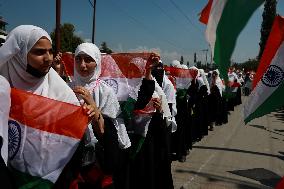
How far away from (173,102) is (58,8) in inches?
295

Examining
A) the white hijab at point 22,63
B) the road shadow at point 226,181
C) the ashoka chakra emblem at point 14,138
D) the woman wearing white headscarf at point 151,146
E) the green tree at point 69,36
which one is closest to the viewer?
the ashoka chakra emblem at point 14,138

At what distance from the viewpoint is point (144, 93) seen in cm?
391

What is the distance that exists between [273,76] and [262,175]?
11.2ft

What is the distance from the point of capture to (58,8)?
12.7 m

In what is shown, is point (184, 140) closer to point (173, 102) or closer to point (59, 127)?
point (173, 102)

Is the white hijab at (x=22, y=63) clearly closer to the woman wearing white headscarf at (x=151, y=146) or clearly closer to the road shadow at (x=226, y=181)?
the woman wearing white headscarf at (x=151, y=146)

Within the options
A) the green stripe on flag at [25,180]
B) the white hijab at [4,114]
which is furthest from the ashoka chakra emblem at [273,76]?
the white hijab at [4,114]

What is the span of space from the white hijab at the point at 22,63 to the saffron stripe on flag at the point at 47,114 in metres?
0.16

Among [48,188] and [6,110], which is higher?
[6,110]

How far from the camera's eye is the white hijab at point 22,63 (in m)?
2.23

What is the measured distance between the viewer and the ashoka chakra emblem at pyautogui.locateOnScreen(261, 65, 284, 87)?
3.37 metres

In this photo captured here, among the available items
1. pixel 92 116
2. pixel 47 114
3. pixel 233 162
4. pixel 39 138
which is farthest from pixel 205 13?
pixel 233 162

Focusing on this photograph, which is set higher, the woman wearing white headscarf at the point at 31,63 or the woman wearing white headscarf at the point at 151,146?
the woman wearing white headscarf at the point at 31,63

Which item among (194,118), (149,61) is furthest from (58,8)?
(149,61)
